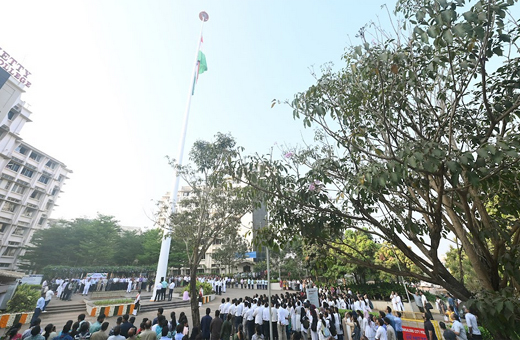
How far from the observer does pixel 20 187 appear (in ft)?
135

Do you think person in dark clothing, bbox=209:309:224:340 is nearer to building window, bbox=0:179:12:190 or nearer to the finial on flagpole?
the finial on flagpole

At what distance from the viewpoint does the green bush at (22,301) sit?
12.5 meters

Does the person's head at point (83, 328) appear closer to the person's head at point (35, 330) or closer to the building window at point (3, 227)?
the person's head at point (35, 330)

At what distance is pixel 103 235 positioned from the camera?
127 feet

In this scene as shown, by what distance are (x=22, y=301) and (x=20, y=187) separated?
39.5 meters

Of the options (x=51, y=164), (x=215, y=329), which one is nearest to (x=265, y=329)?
(x=215, y=329)

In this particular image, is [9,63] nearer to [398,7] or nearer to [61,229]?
[61,229]

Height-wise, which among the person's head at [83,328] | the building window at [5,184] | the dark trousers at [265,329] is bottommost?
the dark trousers at [265,329]

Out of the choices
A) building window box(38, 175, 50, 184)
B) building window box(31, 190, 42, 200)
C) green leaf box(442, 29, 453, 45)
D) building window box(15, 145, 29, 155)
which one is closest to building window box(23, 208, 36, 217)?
building window box(31, 190, 42, 200)

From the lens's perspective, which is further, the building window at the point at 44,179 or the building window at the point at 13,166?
the building window at the point at 44,179

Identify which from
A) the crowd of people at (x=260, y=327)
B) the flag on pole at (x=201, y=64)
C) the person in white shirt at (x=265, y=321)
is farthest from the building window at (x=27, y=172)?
the person in white shirt at (x=265, y=321)

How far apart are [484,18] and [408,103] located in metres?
1.92

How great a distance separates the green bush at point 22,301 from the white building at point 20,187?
3199cm

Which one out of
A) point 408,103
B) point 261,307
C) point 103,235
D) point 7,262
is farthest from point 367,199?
point 7,262
